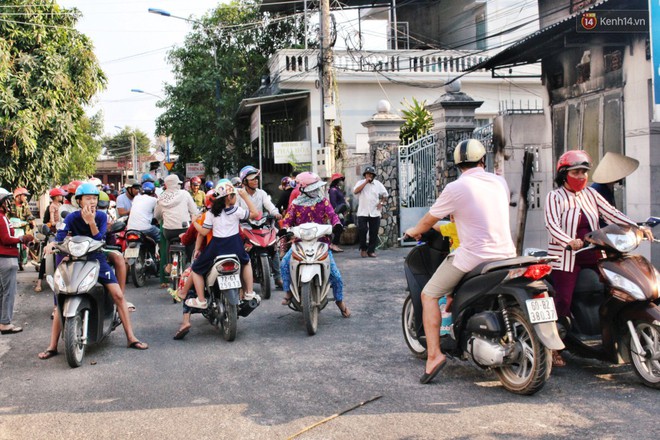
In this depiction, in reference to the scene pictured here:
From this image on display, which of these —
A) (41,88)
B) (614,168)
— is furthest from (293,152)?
(614,168)

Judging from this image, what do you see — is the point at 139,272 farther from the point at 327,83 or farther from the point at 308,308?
the point at 327,83

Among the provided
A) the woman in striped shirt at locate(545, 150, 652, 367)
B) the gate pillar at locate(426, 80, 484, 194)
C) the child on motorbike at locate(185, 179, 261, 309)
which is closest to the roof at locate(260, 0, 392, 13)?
the gate pillar at locate(426, 80, 484, 194)

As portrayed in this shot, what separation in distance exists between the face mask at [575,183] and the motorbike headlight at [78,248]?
415 centimetres

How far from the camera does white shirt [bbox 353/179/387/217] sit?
46.1ft

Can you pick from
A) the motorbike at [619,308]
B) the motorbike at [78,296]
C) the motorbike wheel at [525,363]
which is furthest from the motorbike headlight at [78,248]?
the motorbike at [619,308]

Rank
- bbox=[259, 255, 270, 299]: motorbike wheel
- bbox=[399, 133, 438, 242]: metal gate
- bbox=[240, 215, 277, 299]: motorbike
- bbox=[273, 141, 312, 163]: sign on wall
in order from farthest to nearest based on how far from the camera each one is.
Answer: bbox=[273, 141, 312, 163]: sign on wall
bbox=[399, 133, 438, 242]: metal gate
bbox=[259, 255, 270, 299]: motorbike wheel
bbox=[240, 215, 277, 299]: motorbike

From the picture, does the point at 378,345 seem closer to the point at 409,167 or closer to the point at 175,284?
the point at 175,284

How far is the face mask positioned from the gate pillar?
8.78m

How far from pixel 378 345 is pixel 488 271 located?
2023 millimetres

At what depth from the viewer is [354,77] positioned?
24.2 m

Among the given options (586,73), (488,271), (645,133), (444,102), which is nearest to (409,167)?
(444,102)

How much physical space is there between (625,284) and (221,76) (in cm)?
2433

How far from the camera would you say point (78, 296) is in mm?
6406

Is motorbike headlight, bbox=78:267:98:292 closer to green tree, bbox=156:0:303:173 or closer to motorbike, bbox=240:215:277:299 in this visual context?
motorbike, bbox=240:215:277:299
